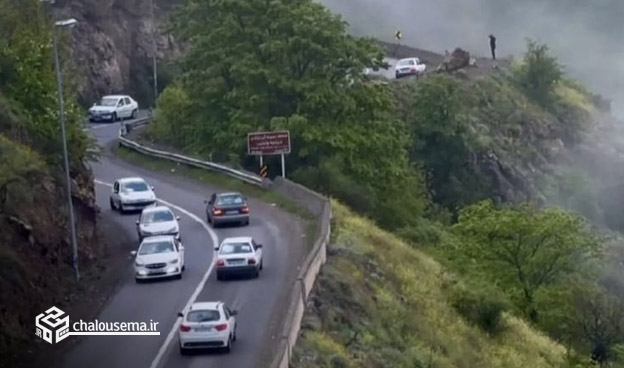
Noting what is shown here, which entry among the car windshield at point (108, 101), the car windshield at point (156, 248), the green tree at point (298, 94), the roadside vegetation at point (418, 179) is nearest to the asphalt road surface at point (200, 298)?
the car windshield at point (156, 248)

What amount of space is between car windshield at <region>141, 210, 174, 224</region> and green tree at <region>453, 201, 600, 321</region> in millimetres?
12856

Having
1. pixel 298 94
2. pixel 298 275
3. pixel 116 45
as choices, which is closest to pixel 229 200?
pixel 298 275

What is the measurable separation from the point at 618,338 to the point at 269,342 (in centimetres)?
1781

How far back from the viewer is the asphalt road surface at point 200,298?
3225 centimetres

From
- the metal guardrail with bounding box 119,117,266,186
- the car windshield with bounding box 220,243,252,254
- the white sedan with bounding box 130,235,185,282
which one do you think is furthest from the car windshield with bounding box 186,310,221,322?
the metal guardrail with bounding box 119,117,266,186

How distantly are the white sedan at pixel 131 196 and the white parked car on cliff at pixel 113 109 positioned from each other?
A: 2891 centimetres

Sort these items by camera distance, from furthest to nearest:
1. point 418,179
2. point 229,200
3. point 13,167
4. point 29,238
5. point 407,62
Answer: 1. point 407,62
2. point 418,179
3. point 229,200
4. point 29,238
5. point 13,167

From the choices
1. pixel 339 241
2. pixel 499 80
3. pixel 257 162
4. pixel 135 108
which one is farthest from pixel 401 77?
pixel 339 241

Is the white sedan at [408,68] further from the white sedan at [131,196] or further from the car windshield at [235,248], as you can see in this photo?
the car windshield at [235,248]

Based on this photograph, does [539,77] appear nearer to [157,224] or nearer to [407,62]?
[407,62]

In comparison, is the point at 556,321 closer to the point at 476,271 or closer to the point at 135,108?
the point at 476,271

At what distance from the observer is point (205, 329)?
32.0m

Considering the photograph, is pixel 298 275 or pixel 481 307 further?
pixel 481 307

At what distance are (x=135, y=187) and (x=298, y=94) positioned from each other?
12.8 meters
